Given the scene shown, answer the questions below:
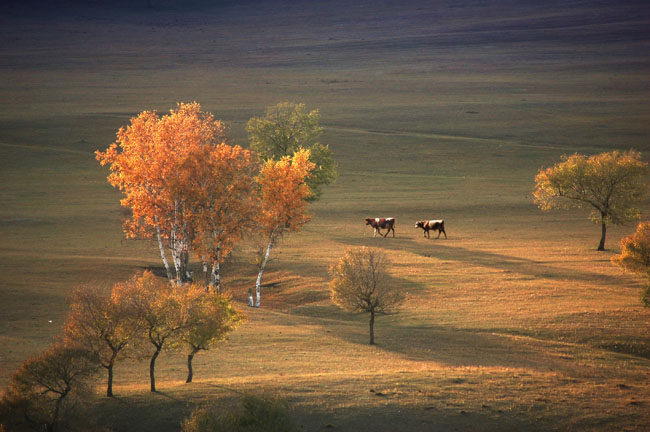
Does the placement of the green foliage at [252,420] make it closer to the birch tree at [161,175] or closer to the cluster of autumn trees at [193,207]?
the cluster of autumn trees at [193,207]

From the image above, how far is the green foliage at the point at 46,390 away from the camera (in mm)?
24578

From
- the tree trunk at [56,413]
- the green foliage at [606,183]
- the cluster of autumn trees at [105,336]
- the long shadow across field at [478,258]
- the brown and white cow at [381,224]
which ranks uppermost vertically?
the green foliage at [606,183]

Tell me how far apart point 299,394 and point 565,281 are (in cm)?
2621

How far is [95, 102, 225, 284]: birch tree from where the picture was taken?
48219 millimetres

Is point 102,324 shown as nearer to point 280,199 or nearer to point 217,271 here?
point 217,271

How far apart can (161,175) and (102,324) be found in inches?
903

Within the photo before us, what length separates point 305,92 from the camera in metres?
174

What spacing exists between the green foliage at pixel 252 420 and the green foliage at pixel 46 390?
507 centimetres

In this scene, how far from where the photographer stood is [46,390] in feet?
81.7

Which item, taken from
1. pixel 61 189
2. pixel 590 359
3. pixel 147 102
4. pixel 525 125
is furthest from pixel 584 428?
pixel 147 102

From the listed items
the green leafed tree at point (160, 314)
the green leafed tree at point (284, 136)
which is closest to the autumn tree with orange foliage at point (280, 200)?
the green leafed tree at point (284, 136)

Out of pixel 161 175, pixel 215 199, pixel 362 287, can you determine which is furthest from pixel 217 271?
pixel 362 287

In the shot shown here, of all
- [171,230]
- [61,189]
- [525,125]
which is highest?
[525,125]

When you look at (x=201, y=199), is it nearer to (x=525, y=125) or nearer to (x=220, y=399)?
(x=220, y=399)
